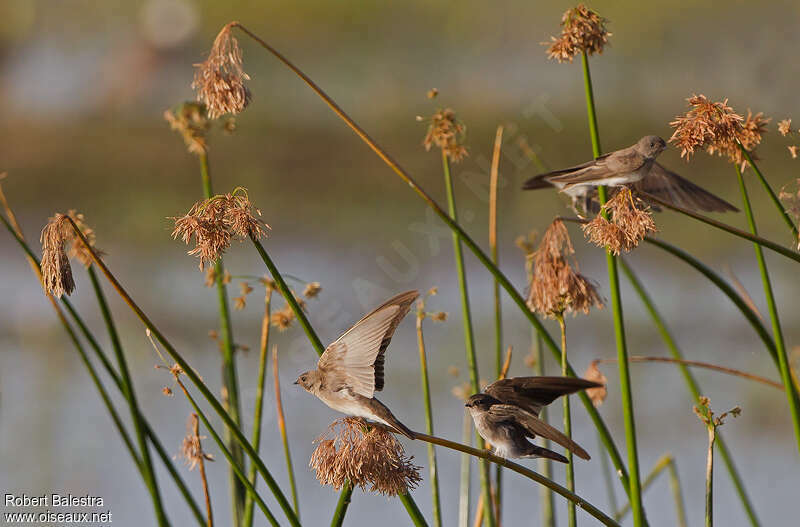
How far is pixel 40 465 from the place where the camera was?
226 cm

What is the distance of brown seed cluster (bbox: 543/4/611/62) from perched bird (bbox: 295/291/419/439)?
24 cm

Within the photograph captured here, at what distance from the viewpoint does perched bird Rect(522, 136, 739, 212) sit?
22.9 inches

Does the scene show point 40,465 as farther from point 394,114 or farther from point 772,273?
point 772,273

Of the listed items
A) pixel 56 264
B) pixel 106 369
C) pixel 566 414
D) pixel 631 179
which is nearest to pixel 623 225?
pixel 631 179

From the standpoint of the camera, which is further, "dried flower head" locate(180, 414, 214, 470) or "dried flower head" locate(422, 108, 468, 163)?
"dried flower head" locate(422, 108, 468, 163)

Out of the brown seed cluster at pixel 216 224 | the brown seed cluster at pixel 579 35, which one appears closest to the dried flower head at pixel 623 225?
the brown seed cluster at pixel 579 35

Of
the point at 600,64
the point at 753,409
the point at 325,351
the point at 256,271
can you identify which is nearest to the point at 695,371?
the point at 753,409

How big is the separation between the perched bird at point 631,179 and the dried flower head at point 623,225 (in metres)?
0.02

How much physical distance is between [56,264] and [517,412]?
314mm

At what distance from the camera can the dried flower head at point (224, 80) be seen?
608 mm

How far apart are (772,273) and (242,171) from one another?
1.67m

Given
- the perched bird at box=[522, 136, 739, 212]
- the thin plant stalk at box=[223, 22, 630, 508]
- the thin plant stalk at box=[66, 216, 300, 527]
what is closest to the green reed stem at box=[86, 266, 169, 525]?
the thin plant stalk at box=[66, 216, 300, 527]

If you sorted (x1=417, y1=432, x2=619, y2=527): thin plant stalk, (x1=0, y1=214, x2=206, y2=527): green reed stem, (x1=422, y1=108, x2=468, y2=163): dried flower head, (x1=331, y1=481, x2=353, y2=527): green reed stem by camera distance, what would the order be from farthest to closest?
(x1=422, y1=108, x2=468, y2=163): dried flower head
(x1=0, y1=214, x2=206, y2=527): green reed stem
(x1=331, y1=481, x2=353, y2=527): green reed stem
(x1=417, y1=432, x2=619, y2=527): thin plant stalk

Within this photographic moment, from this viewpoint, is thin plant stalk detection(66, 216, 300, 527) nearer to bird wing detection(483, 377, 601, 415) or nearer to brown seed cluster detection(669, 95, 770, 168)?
bird wing detection(483, 377, 601, 415)
